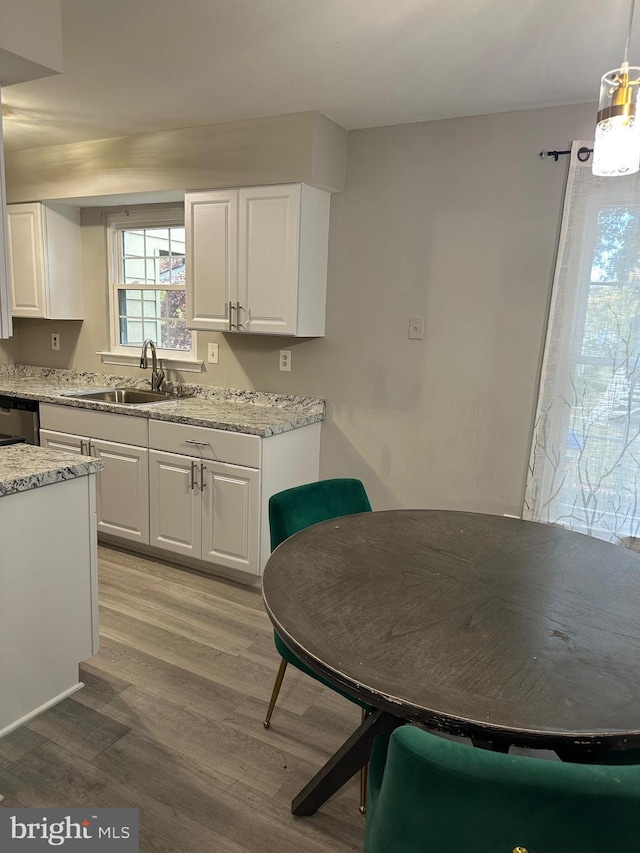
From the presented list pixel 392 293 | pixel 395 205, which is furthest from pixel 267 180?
pixel 392 293

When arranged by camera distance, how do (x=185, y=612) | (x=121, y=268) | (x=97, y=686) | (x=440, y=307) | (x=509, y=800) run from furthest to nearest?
(x=121, y=268), (x=440, y=307), (x=185, y=612), (x=97, y=686), (x=509, y=800)

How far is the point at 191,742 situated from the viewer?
1.92m

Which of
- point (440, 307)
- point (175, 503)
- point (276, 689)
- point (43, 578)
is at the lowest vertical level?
point (276, 689)

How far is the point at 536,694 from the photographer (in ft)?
3.29

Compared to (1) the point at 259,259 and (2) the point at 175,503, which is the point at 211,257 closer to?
(1) the point at 259,259

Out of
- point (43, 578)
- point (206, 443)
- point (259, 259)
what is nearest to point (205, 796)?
point (43, 578)

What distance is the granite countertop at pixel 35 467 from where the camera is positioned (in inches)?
70.7

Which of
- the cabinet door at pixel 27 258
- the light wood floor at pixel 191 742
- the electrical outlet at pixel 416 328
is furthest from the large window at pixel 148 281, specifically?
the light wood floor at pixel 191 742

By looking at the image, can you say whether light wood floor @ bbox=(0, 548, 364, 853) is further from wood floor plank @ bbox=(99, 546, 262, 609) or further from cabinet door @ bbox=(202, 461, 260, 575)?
cabinet door @ bbox=(202, 461, 260, 575)

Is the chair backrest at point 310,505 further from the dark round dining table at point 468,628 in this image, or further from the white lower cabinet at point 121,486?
the white lower cabinet at point 121,486

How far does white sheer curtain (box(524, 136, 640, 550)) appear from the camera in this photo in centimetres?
250

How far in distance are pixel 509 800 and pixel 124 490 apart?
2.90 meters

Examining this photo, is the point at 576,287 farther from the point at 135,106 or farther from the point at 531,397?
Result: the point at 135,106

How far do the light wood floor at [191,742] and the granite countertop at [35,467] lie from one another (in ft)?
2.77
